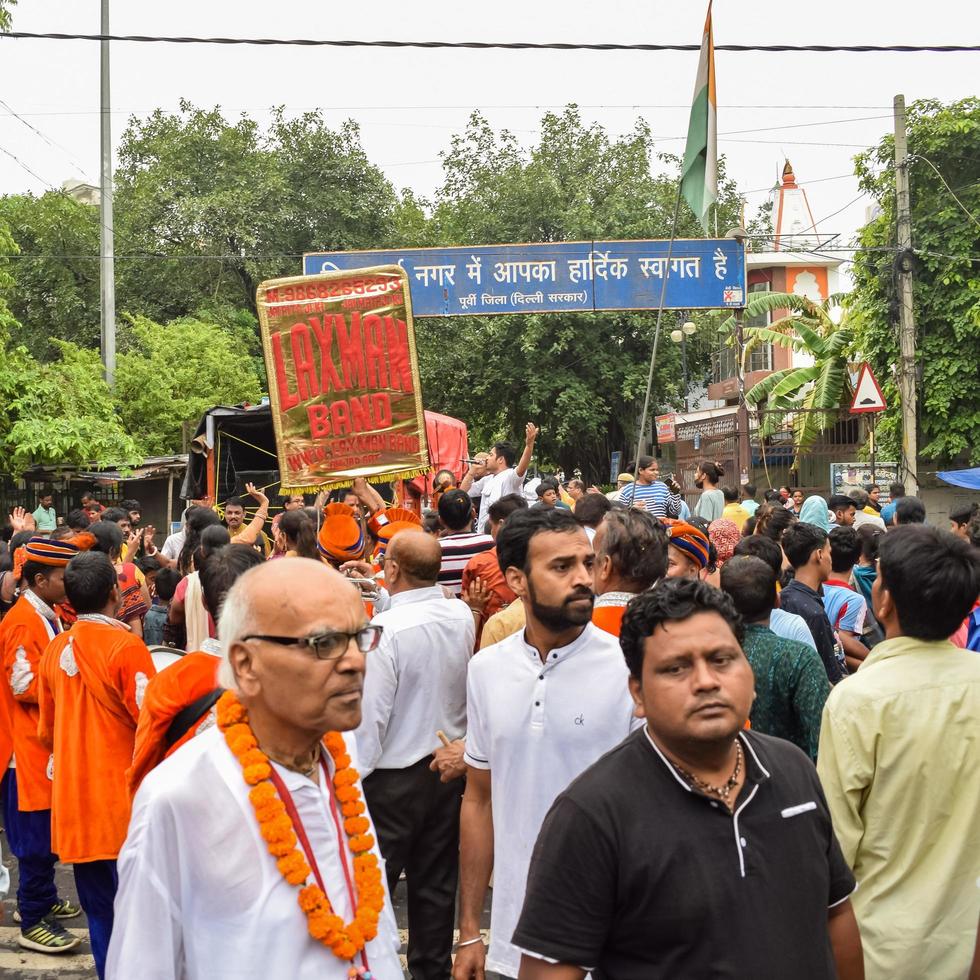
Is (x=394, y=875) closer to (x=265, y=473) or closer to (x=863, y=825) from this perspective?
(x=863, y=825)

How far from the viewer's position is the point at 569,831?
2254 millimetres

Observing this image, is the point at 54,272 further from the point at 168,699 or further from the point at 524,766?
the point at 524,766

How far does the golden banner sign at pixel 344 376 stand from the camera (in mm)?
7633

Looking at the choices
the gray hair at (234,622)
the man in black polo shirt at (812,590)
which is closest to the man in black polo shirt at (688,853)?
the gray hair at (234,622)

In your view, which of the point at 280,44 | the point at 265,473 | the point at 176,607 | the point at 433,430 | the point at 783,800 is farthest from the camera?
the point at 433,430

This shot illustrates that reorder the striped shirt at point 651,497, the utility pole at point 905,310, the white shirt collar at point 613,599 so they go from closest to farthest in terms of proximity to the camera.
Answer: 1. the white shirt collar at point 613,599
2. the striped shirt at point 651,497
3. the utility pole at point 905,310

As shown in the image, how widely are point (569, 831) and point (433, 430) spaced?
17186mm

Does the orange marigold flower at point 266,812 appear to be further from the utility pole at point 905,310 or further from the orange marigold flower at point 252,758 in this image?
the utility pole at point 905,310

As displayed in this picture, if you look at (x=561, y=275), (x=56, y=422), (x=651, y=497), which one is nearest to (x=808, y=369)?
(x=561, y=275)

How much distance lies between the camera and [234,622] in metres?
2.32

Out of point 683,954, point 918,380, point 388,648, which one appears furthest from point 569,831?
point 918,380

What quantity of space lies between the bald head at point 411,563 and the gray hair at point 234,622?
8.10 feet

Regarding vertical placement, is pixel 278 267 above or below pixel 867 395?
above

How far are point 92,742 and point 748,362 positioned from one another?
41929 mm
